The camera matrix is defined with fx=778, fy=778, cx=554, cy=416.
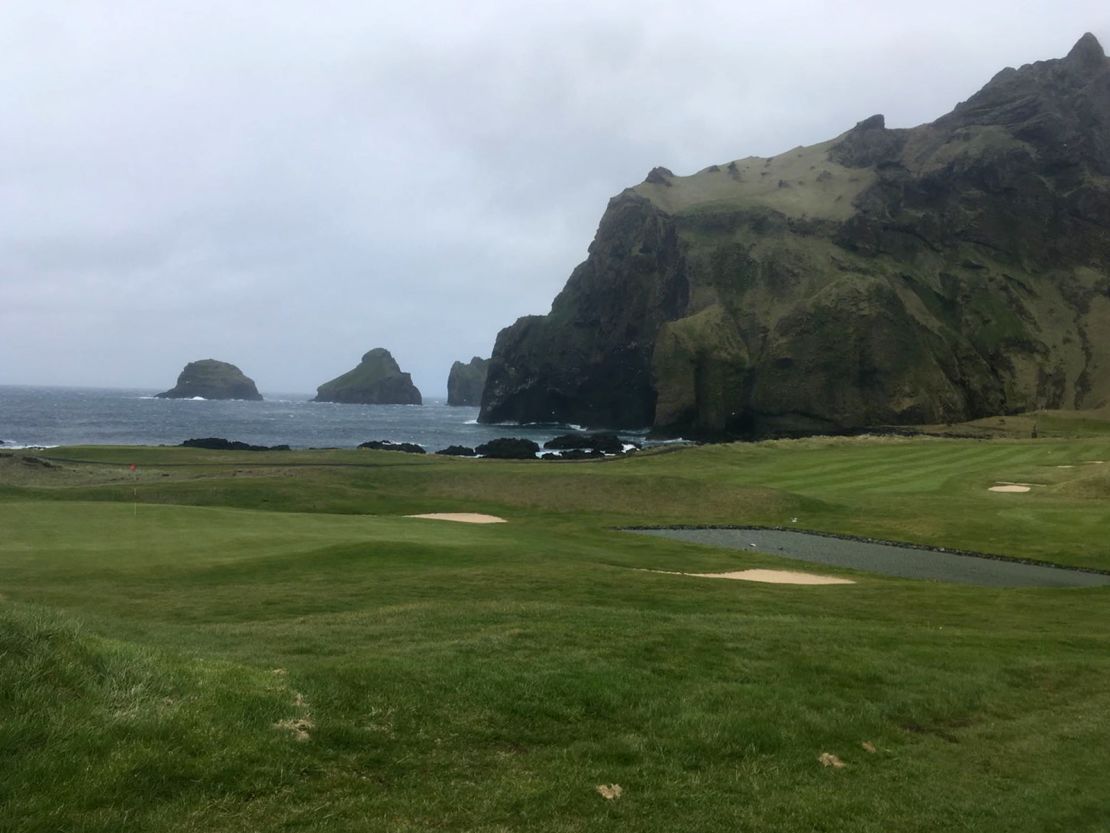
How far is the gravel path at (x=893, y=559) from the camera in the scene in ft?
99.0

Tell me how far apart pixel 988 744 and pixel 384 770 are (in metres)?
8.76

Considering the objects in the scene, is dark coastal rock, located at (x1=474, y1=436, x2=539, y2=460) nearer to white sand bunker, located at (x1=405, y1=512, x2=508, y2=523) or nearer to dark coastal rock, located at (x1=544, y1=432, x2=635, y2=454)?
dark coastal rock, located at (x1=544, y1=432, x2=635, y2=454)

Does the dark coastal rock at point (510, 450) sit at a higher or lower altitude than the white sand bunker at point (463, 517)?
higher

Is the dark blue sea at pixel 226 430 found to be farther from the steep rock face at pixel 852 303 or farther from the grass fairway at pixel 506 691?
the grass fairway at pixel 506 691

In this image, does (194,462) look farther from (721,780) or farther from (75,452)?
(721,780)

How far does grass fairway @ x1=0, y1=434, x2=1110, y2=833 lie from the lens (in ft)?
24.2

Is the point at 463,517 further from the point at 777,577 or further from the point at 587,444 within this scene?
the point at 587,444

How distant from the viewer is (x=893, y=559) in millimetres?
33969

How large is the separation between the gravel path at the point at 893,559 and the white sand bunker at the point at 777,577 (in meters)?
3.55

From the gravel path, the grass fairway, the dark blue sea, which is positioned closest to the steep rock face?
the dark blue sea

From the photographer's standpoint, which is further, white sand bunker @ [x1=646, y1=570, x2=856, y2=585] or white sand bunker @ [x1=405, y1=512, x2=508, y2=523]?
white sand bunker @ [x1=405, y1=512, x2=508, y2=523]

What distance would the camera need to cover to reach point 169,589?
2038 centimetres

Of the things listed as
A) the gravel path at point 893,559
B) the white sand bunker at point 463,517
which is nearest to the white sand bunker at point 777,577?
the gravel path at point 893,559

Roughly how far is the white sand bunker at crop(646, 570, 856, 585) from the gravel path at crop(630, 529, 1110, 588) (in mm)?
3553
